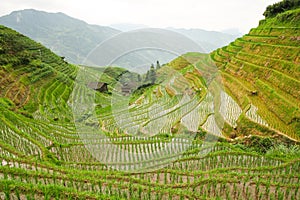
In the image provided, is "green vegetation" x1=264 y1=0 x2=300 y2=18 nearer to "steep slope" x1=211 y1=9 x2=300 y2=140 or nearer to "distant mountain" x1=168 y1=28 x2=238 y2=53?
"steep slope" x1=211 y1=9 x2=300 y2=140

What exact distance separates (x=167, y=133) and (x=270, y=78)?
29.8 feet

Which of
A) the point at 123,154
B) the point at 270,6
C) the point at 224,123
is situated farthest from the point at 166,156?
the point at 270,6

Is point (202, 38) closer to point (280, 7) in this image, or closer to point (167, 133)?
point (280, 7)

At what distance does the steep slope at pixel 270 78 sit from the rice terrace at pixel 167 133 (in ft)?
0.22

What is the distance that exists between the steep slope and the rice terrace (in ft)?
0.22

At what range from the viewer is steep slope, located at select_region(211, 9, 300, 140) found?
1059 cm

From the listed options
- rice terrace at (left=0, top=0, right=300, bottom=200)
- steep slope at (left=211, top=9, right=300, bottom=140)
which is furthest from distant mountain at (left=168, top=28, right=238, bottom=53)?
steep slope at (left=211, top=9, right=300, bottom=140)

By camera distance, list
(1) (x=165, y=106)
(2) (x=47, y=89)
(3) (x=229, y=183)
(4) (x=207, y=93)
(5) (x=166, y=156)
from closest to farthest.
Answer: (3) (x=229, y=183)
(5) (x=166, y=156)
(4) (x=207, y=93)
(1) (x=165, y=106)
(2) (x=47, y=89)

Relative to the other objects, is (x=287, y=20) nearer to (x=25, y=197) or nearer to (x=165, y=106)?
(x=165, y=106)

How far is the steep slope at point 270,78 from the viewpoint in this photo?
34.8ft

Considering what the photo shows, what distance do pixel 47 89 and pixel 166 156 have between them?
2099 cm

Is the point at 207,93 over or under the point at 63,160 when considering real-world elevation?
over

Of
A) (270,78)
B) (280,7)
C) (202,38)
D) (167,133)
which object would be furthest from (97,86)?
(202,38)

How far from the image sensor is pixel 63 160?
795cm
